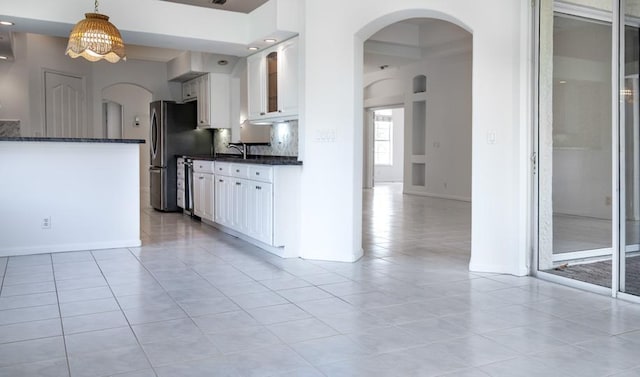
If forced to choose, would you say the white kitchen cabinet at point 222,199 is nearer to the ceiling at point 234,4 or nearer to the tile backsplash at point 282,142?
the tile backsplash at point 282,142

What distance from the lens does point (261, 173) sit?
5266mm

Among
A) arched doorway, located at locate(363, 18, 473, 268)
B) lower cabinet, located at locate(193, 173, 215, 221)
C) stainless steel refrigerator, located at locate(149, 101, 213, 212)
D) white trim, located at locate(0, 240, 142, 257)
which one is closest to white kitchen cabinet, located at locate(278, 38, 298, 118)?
lower cabinet, located at locate(193, 173, 215, 221)

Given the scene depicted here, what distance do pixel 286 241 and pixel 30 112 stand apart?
16.6 ft

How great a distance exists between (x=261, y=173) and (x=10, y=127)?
476 cm

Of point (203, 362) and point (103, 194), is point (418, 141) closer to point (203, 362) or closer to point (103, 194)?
point (103, 194)

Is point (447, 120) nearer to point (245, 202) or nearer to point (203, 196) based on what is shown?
point (203, 196)

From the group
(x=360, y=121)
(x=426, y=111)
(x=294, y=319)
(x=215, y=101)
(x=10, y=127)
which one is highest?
(x=426, y=111)

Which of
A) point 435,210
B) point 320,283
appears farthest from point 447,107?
point 320,283

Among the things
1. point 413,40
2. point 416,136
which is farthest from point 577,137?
point 416,136

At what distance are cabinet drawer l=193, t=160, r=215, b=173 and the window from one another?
32.9ft

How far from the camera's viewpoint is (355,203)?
4.92m

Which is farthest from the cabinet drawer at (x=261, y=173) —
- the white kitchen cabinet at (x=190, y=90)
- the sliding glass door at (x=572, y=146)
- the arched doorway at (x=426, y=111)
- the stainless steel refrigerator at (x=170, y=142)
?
the white kitchen cabinet at (x=190, y=90)

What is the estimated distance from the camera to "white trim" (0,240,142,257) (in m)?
5.08

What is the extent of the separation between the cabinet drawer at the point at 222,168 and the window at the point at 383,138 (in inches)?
423
